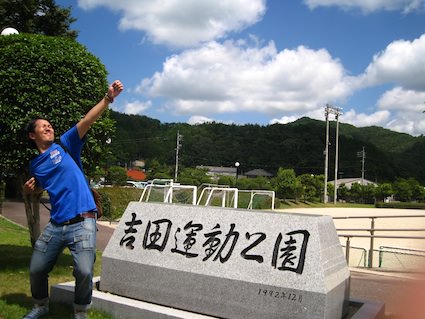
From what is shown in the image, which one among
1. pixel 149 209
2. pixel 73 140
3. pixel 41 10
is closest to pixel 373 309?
pixel 149 209

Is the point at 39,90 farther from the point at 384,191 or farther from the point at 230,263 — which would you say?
the point at 384,191

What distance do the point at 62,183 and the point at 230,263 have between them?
165 centimetres

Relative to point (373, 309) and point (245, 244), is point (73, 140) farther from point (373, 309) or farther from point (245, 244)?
point (373, 309)

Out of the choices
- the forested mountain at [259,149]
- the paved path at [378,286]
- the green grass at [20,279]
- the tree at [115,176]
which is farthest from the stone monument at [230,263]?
the forested mountain at [259,149]

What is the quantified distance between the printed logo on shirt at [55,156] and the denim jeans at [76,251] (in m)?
0.51

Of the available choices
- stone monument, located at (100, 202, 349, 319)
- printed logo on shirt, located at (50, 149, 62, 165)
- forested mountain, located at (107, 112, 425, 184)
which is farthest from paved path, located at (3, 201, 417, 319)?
forested mountain, located at (107, 112, 425, 184)

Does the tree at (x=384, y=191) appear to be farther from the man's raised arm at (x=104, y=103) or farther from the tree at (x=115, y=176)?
the man's raised arm at (x=104, y=103)

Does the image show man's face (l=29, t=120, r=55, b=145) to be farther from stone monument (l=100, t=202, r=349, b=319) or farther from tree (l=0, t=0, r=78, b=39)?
tree (l=0, t=0, r=78, b=39)

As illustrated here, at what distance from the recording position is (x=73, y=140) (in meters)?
3.69

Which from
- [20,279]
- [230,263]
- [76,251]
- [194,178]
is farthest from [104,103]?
[194,178]

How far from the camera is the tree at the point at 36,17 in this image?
22.5 metres

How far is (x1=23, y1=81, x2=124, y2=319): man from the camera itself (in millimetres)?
3459

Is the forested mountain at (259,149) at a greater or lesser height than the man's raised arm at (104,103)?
greater

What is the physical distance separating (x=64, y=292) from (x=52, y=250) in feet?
4.03
